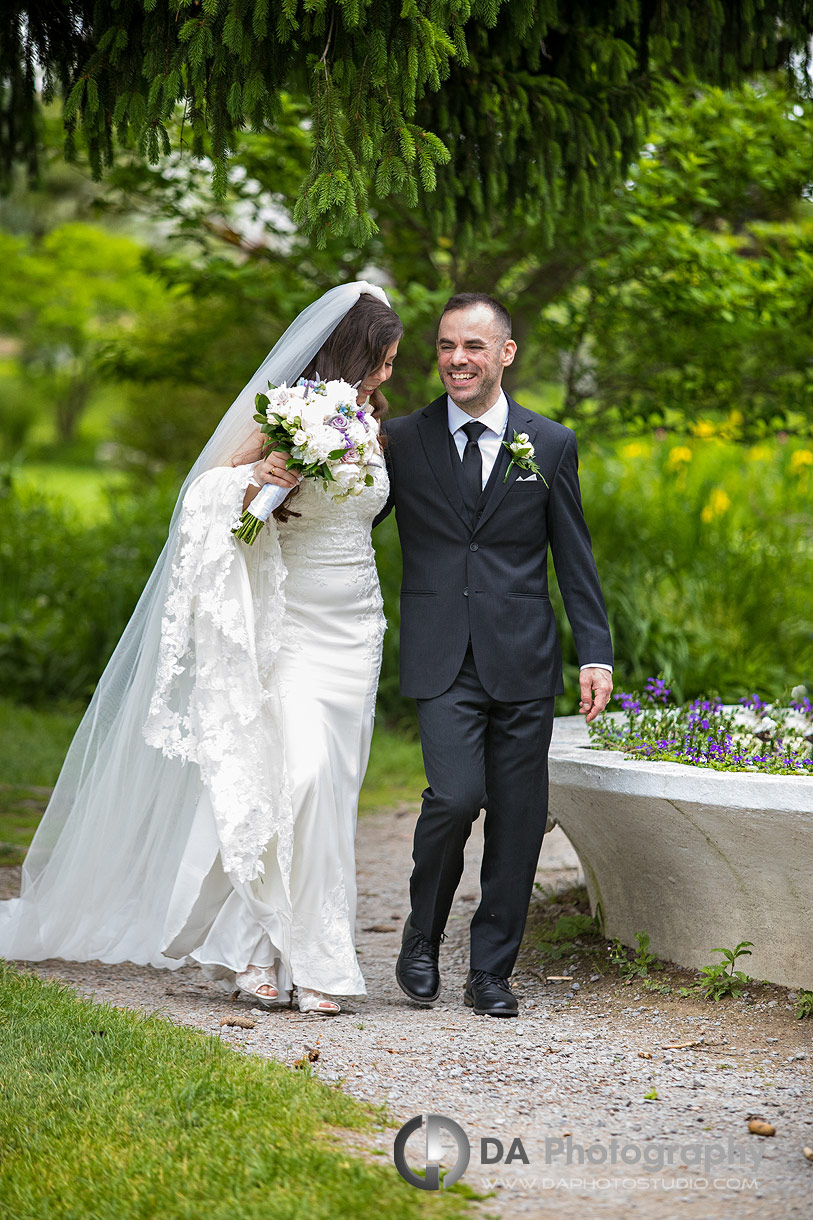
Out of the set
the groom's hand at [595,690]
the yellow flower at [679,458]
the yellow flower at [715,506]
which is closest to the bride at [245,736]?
the groom's hand at [595,690]

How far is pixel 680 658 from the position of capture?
7922 millimetres

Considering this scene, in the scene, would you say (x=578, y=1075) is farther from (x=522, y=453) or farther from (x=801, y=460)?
(x=801, y=460)

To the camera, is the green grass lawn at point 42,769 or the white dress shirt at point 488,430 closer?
the white dress shirt at point 488,430

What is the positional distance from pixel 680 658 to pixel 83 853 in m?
4.74

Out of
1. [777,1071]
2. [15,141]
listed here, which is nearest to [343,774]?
[777,1071]

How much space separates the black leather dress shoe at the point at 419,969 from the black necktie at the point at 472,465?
1351mm

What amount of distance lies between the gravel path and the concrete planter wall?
0.67 feet

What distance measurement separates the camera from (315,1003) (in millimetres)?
3812

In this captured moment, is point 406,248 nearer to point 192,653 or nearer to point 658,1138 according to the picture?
point 192,653

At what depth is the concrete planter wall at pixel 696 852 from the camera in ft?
11.5

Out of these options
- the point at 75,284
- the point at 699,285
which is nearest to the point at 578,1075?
the point at 699,285

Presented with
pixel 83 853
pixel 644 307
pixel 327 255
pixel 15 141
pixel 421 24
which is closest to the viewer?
pixel 421 24

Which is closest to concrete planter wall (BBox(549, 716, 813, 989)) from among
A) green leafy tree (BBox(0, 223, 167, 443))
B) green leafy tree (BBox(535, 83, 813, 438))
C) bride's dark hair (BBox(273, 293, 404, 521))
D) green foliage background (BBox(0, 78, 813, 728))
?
bride's dark hair (BBox(273, 293, 404, 521))

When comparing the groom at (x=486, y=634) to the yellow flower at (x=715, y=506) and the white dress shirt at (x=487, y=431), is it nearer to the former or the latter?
the white dress shirt at (x=487, y=431)
